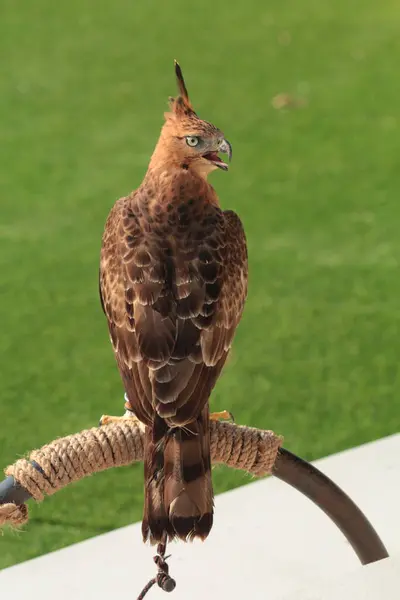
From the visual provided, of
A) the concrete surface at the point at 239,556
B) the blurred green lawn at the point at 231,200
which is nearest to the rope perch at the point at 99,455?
the concrete surface at the point at 239,556

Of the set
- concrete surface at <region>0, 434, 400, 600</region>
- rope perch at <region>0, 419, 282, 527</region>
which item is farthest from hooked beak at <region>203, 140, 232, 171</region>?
concrete surface at <region>0, 434, 400, 600</region>

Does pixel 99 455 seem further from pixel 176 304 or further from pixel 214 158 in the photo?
pixel 214 158

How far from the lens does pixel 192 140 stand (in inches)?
69.4

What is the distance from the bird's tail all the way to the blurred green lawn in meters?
1.56

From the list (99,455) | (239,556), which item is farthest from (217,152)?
(239,556)

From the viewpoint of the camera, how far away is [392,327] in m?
3.98

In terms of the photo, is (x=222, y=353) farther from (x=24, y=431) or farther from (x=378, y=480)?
(x=24, y=431)

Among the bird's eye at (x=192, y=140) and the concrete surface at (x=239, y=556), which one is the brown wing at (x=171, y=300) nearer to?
the bird's eye at (x=192, y=140)

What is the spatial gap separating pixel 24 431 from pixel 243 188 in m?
2.08

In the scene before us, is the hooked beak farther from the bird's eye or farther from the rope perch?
the rope perch

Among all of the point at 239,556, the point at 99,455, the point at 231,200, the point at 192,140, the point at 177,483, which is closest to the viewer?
the point at 177,483

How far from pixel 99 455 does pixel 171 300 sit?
11.2 inches

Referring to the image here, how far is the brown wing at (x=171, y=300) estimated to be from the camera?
158cm

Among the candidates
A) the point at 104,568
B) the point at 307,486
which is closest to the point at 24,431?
the point at 104,568
